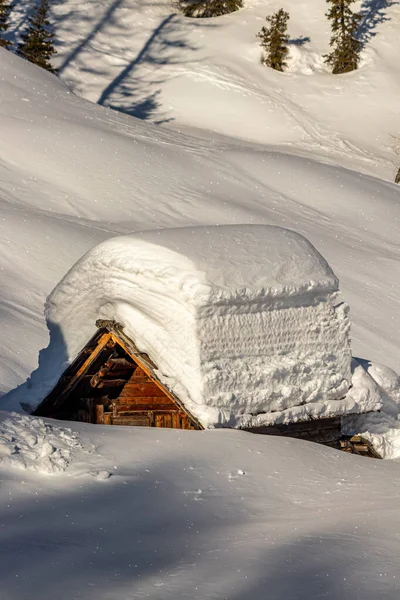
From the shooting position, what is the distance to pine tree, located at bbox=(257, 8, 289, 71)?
36938mm

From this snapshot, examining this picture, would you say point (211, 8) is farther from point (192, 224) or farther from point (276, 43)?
point (192, 224)

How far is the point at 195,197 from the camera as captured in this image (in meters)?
22.2

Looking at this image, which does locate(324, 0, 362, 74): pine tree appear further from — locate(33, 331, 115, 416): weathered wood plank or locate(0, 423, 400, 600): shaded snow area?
→ locate(0, 423, 400, 600): shaded snow area

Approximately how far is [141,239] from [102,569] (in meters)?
3.90

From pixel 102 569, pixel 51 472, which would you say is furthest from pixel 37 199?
pixel 102 569

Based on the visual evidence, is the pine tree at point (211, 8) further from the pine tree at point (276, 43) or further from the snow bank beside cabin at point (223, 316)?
the snow bank beside cabin at point (223, 316)

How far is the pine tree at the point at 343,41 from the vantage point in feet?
122

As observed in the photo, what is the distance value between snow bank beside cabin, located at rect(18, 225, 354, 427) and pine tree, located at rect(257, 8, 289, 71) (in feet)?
94.1

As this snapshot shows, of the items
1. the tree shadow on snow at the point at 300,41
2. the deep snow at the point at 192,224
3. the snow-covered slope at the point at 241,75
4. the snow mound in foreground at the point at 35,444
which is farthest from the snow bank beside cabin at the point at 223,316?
the tree shadow on snow at the point at 300,41

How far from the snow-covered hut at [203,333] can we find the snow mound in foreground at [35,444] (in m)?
1.25

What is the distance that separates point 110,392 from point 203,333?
1442 mm

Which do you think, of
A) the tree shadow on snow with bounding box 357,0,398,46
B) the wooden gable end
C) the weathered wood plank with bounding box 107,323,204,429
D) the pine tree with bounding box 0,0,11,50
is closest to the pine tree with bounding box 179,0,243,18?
the tree shadow on snow with bounding box 357,0,398,46

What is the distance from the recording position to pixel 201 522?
6.59m

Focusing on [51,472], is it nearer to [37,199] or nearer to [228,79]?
[37,199]
